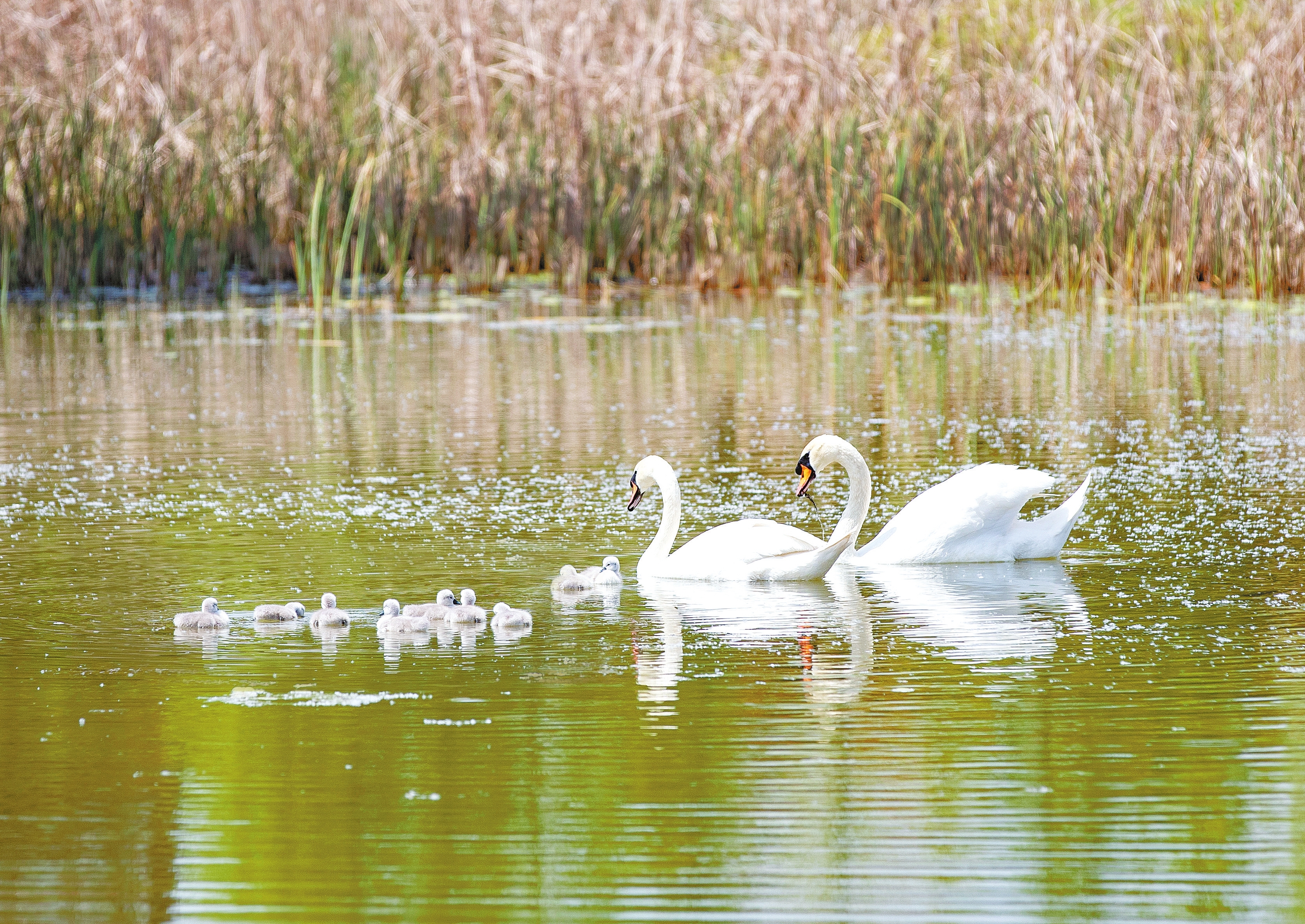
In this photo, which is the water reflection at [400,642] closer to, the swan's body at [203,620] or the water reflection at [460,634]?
the water reflection at [460,634]

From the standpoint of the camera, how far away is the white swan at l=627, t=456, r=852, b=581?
8.10 meters

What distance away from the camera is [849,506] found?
883cm

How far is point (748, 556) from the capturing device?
8109 millimetres

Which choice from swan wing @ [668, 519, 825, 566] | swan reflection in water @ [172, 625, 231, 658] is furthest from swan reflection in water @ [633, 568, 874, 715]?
swan reflection in water @ [172, 625, 231, 658]

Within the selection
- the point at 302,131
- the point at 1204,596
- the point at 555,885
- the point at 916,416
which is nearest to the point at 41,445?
the point at 916,416

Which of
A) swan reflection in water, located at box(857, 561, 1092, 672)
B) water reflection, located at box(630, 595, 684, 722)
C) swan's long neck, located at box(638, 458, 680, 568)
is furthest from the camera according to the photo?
swan's long neck, located at box(638, 458, 680, 568)

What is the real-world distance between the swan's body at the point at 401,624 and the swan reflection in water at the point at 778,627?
2.39ft

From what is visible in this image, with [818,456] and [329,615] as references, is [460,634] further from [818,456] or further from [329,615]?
[818,456]

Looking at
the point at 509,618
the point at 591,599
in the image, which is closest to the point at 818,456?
the point at 591,599

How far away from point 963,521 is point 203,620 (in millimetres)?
3159

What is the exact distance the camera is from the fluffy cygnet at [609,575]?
7922mm

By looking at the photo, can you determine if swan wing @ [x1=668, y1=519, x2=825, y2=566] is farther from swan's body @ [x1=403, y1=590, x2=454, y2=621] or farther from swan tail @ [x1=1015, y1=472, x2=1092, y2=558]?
swan's body @ [x1=403, y1=590, x2=454, y2=621]

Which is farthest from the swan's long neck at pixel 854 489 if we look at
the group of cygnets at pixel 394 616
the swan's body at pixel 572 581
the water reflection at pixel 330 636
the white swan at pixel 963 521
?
the water reflection at pixel 330 636

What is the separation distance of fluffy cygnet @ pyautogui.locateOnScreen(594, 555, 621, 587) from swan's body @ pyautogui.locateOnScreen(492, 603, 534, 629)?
2.36ft
